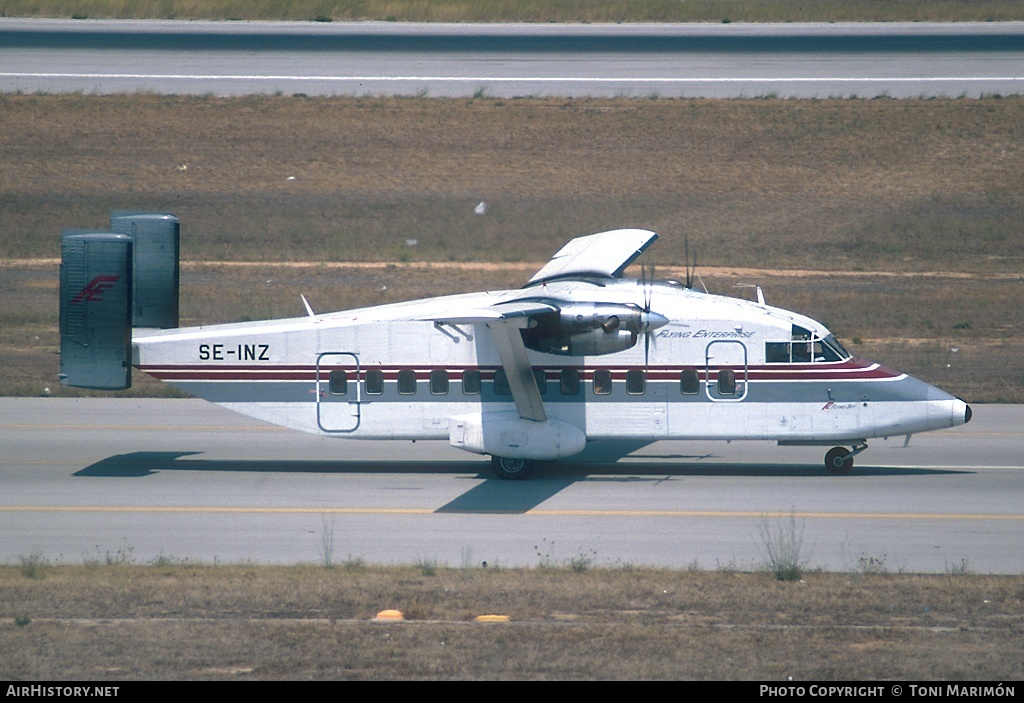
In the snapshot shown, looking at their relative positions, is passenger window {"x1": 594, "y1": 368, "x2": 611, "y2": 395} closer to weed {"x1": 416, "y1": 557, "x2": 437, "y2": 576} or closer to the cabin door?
the cabin door

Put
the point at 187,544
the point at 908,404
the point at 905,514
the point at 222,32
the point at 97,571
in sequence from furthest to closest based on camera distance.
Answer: the point at 222,32, the point at 908,404, the point at 905,514, the point at 187,544, the point at 97,571

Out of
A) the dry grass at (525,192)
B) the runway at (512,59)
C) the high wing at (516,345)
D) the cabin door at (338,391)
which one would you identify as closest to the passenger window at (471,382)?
the high wing at (516,345)

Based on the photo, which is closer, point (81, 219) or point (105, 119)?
point (81, 219)

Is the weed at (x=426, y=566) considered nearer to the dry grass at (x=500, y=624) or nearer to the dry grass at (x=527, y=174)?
the dry grass at (x=500, y=624)

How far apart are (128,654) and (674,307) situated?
38.6 feet

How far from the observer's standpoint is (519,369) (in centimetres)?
1909

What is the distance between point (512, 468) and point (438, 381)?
2.00 m

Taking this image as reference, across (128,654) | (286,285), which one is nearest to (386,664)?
(128,654)

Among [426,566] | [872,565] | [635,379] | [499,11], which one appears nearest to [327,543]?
[426,566]

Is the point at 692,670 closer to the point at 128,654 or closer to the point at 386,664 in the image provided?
the point at 386,664

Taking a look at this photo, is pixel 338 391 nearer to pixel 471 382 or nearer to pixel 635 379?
pixel 471 382

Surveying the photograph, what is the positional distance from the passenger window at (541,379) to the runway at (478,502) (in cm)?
162

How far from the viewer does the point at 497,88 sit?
53219 millimetres

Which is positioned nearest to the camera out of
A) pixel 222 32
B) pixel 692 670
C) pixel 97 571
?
pixel 692 670
